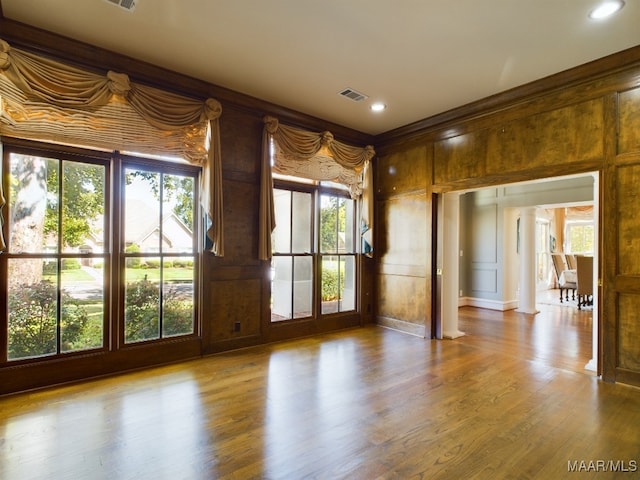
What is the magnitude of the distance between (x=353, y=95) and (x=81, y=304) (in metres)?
3.72

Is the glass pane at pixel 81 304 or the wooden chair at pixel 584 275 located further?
the wooden chair at pixel 584 275

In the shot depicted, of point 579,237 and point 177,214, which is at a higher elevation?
point 177,214

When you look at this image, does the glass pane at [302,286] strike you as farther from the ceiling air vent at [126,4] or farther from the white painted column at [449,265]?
the ceiling air vent at [126,4]

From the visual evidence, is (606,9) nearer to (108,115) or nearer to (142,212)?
(108,115)

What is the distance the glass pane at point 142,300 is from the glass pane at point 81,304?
24 cm

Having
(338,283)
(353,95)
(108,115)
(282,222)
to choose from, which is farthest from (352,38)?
(338,283)

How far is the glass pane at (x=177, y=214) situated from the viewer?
12.3 ft

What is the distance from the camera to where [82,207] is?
3.29m

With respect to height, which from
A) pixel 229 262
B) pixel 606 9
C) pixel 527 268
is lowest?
pixel 527 268

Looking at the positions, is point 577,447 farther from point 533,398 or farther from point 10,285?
point 10,285

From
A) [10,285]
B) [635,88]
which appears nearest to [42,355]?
[10,285]

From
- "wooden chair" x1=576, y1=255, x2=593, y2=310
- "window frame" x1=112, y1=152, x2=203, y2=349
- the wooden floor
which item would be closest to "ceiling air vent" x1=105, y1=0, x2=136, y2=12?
"window frame" x1=112, y1=152, x2=203, y2=349

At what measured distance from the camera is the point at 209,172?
12.3ft
